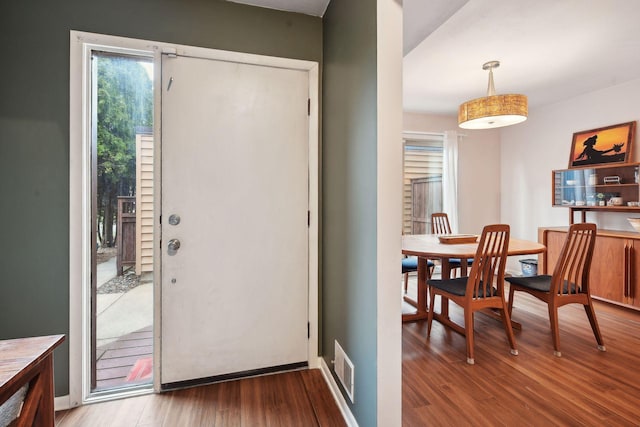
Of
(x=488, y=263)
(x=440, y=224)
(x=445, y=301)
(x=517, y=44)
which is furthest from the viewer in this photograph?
(x=440, y=224)

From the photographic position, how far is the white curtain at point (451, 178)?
4586mm

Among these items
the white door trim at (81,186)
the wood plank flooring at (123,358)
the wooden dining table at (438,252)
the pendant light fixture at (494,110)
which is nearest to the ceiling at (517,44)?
the pendant light fixture at (494,110)

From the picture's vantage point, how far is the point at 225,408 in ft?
5.65

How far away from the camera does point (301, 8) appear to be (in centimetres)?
199

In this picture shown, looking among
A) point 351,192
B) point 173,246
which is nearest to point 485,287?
point 351,192

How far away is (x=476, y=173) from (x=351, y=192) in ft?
13.2

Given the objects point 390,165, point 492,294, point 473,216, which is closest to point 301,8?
point 390,165

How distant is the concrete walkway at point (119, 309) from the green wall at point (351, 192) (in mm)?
1127

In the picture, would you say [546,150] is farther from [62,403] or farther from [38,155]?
[62,403]

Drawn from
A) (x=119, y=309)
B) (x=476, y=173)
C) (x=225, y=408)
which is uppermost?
(x=476, y=173)

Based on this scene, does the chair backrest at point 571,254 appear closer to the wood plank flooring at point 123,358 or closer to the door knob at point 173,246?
the door knob at point 173,246

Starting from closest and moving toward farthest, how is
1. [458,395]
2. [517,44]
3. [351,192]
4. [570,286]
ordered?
1. [351,192]
2. [458,395]
3. [570,286]
4. [517,44]

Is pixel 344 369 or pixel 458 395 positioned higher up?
pixel 344 369

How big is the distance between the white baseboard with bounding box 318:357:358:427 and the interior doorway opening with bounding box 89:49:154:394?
109 centimetres
